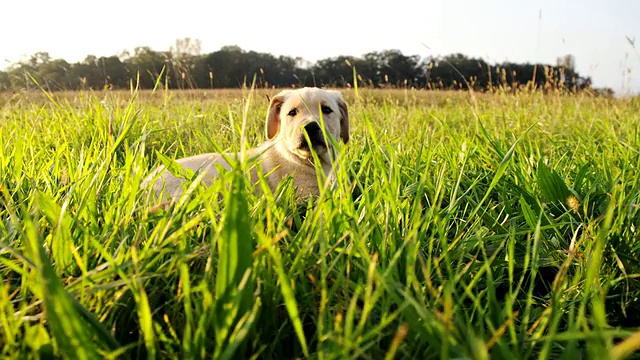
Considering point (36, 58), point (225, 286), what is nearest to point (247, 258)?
point (225, 286)

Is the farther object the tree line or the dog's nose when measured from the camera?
the tree line

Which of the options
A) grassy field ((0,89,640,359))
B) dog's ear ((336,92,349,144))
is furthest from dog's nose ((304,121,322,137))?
grassy field ((0,89,640,359))

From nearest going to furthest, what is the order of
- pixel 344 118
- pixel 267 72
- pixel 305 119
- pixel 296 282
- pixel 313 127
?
pixel 296 282 → pixel 313 127 → pixel 305 119 → pixel 344 118 → pixel 267 72

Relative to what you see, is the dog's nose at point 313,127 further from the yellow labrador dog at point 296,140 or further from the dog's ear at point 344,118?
Result: the dog's ear at point 344,118

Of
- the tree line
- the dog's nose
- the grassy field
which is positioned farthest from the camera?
the tree line

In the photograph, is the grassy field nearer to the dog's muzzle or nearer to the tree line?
the dog's muzzle

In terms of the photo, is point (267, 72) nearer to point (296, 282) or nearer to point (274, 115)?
point (274, 115)

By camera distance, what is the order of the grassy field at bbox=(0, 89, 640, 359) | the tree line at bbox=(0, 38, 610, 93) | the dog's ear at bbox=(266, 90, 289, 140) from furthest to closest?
the tree line at bbox=(0, 38, 610, 93) → the dog's ear at bbox=(266, 90, 289, 140) → the grassy field at bbox=(0, 89, 640, 359)

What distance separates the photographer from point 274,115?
3428mm

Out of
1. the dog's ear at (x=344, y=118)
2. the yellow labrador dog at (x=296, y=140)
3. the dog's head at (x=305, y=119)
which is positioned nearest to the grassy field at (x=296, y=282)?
the yellow labrador dog at (x=296, y=140)

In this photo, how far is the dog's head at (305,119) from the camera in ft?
9.27

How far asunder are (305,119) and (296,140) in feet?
0.49

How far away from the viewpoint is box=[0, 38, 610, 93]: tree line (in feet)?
18.4

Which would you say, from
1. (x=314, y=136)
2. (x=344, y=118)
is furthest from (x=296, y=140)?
(x=344, y=118)
